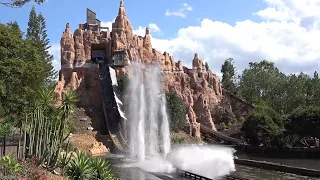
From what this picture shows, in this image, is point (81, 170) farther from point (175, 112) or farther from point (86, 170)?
point (175, 112)

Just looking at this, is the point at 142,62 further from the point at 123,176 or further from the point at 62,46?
the point at 123,176

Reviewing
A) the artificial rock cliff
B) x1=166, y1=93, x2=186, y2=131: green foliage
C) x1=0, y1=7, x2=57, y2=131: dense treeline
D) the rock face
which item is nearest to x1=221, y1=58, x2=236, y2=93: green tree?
the artificial rock cliff

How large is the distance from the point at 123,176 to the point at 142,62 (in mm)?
50941

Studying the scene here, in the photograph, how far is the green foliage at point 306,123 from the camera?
5256 cm

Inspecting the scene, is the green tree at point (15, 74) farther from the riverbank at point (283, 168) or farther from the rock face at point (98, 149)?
the riverbank at point (283, 168)

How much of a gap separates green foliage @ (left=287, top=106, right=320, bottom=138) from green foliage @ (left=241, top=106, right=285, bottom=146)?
2.44 meters

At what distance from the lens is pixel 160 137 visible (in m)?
45.4

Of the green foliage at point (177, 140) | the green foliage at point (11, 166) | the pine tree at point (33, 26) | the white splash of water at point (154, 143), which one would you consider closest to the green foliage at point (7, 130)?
the green foliage at point (11, 166)

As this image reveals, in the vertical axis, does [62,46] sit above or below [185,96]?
above

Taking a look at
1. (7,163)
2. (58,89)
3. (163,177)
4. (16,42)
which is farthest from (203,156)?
(58,89)

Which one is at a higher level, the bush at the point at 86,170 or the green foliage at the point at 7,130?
the green foliage at the point at 7,130

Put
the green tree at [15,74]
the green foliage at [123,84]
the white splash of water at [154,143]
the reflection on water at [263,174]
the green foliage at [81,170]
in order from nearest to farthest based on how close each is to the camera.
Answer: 1. the green foliage at [81,170]
2. the green tree at [15,74]
3. the reflection on water at [263,174]
4. the white splash of water at [154,143]
5. the green foliage at [123,84]

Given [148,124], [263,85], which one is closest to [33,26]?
[148,124]

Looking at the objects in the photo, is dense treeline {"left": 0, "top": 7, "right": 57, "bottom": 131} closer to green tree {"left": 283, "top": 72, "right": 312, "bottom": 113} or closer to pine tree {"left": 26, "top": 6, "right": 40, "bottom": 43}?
pine tree {"left": 26, "top": 6, "right": 40, "bottom": 43}
